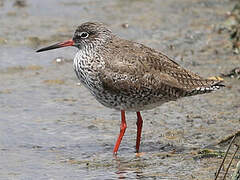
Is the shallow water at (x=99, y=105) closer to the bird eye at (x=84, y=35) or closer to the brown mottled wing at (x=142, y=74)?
the brown mottled wing at (x=142, y=74)

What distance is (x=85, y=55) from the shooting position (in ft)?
24.8

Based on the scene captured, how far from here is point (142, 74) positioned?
7.29 meters

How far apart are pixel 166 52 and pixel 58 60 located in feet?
6.02

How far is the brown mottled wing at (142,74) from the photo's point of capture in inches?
284

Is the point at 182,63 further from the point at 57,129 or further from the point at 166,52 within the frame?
the point at 57,129

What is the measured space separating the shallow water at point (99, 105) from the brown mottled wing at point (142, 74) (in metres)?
0.69

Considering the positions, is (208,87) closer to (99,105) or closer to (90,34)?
(90,34)

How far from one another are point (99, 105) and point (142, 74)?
1.86 meters

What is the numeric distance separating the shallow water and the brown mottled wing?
2.25ft

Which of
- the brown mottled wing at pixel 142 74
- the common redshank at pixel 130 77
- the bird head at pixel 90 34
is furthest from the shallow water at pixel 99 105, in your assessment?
the bird head at pixel 90 34

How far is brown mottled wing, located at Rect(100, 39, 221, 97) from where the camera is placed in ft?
23.7

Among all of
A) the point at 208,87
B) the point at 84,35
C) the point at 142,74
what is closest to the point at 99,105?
the point at 84,35

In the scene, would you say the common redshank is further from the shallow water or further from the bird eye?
the shallow water

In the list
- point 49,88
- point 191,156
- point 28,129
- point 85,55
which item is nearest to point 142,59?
point 85,55
